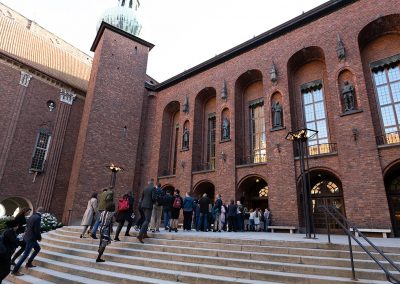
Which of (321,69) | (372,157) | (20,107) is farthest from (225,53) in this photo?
(20,107)

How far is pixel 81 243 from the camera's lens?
26.7 feet

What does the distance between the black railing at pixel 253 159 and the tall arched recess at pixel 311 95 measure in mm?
2490

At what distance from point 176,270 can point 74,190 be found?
13374mm

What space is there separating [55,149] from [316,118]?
17841mm

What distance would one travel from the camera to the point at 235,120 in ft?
55.5

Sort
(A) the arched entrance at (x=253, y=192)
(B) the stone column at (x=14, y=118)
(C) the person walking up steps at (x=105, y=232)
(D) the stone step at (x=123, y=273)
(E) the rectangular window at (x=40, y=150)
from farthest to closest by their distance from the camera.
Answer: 1. (E) the rectangular window at (x=40, y=150)
2. (B) the stone column at (x=14, y=118)
3. (A) the arched entrance at (x=253, y=192)
4. (C) the person walking up steps at (x=105, y=232)
5. (D) the stone step at (x=123, y=273)

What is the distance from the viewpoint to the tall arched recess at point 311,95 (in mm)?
14008

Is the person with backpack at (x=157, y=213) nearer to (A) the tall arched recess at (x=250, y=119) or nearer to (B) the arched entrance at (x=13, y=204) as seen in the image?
(A) the tall arched recess at (x=250, y=119)

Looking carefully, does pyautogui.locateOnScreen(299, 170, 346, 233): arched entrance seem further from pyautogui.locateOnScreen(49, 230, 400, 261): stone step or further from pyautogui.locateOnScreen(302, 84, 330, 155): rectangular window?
pyautogui.locateOnScreen(49, 230, 400, 261): stone step

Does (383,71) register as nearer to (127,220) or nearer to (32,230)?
(127,220)

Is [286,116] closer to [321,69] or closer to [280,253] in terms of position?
Result: [321,69]

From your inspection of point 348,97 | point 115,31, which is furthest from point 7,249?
point 115,31

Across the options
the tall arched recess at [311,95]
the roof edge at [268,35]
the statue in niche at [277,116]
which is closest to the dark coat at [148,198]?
the statue in niche at [277,116]

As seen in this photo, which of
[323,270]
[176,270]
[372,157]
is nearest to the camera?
[323,270]
